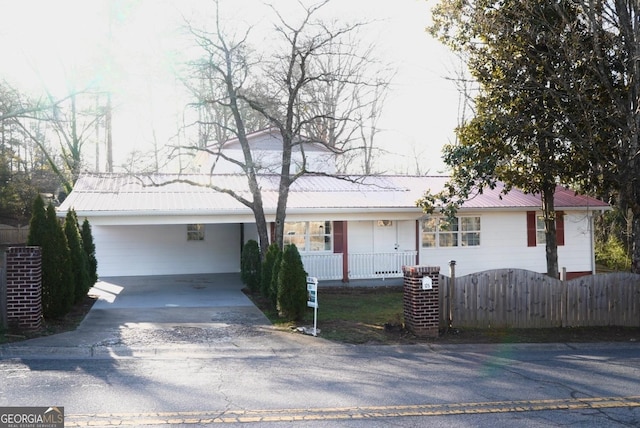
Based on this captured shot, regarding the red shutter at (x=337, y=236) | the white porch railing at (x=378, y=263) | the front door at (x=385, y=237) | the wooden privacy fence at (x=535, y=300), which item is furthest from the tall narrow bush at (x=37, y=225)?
the front door at (x=385, y=237)

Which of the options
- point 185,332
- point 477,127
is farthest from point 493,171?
Answer: point 185,332

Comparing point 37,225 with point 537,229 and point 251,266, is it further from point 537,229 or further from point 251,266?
point 537,229

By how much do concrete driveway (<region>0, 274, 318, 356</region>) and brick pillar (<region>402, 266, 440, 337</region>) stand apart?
2296 millimetres

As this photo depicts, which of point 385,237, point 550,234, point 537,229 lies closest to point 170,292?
point 385,237

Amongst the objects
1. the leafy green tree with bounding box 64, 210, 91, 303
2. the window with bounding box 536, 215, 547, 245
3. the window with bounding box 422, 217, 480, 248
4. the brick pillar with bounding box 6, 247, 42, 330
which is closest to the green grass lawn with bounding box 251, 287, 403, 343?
the window with bounding box 422, 217, 480, 248

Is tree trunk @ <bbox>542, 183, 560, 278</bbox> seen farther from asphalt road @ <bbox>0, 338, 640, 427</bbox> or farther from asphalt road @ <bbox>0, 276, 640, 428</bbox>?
asphalt road @ <bbox>0, 338, 640, 427</bbox>

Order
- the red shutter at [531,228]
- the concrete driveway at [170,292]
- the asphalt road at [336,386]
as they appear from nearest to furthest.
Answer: the asphalt road at [336,386]
the concrete driveway at [170,292]
the red shutter at [531,228]

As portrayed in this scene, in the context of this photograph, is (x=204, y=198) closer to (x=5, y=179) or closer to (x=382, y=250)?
(x=382, y=250)

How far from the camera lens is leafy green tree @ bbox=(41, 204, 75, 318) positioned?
477 inches

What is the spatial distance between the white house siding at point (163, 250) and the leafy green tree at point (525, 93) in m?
10.3

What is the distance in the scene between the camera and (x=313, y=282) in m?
12.1

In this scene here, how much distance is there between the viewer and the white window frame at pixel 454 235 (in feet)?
71.0

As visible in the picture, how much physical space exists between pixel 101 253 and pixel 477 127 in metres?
14.1

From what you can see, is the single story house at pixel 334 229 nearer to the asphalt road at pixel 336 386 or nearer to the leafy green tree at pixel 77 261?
the leafy green tree at pixel 77 261
